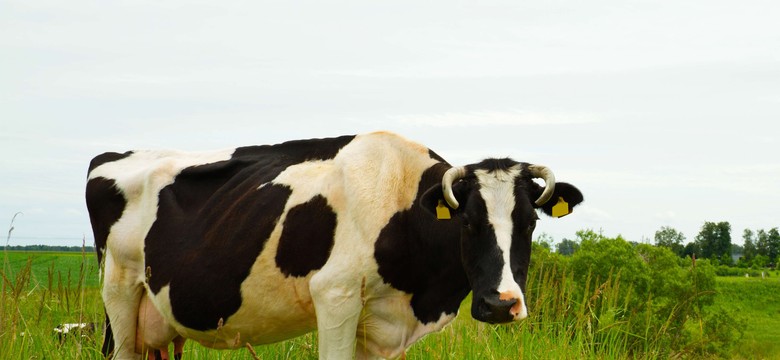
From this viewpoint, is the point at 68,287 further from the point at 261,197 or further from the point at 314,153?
the point at 314,153

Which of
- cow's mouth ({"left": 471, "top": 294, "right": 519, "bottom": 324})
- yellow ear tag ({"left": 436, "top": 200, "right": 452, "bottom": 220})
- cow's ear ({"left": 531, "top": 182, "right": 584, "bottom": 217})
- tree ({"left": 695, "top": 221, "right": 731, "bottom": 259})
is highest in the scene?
cow's ear ({"left": 531, "top": 182, "right": 584, "bottom": 217})

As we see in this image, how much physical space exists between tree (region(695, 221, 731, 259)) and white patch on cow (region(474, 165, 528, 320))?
150m

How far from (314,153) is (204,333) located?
1.99 metres

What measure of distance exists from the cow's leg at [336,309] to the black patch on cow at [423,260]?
29 centimetres

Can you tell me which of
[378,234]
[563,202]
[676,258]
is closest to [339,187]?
[378,234]

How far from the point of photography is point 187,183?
8.28 metres

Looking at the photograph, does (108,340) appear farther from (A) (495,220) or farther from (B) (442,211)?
(A) (495,220)

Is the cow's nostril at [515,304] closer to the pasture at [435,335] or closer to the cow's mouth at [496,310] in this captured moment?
the cow's mouth at [496,310]

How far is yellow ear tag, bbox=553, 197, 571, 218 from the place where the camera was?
6555mm

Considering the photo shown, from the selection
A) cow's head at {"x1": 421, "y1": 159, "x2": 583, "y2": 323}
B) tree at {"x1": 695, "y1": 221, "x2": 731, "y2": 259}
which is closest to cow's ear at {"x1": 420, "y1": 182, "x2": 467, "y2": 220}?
cow's head at {"x1": 421, "y1": 159, "x2": 583, "y2": 323}

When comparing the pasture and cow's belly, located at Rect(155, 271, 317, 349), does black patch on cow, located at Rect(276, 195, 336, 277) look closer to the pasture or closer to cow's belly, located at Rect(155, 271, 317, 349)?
cow's belly, located at Rect(155, 271, 317, 349)

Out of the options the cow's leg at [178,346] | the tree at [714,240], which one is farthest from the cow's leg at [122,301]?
the tree at [714,240]

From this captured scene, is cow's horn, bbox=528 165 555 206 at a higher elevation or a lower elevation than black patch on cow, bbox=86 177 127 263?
higher

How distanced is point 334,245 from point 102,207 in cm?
348
